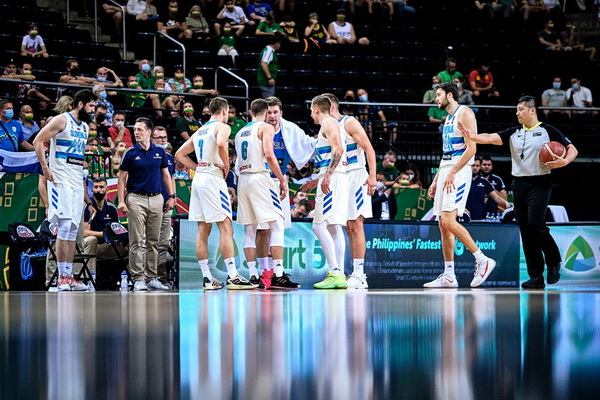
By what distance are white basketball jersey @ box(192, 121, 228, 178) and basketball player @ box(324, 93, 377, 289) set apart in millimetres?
1446

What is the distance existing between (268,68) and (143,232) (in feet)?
28.0

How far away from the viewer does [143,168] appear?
37.8 ft

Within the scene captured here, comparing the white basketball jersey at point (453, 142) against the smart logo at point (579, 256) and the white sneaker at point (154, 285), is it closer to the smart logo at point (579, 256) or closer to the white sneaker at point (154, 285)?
the white sneaker at point (154, 285)

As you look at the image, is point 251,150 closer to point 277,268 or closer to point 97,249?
point 277,268

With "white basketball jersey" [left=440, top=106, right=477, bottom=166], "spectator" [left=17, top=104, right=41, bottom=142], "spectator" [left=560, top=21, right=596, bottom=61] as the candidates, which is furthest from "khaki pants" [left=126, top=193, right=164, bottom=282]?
"spectator" [left=560, top=21, right=596, bottom=61]

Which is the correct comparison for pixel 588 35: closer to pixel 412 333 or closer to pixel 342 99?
pixel 342 99

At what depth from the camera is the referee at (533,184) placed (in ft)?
32.6

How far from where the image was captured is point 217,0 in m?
22.6

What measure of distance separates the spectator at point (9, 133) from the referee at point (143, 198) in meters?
2.59

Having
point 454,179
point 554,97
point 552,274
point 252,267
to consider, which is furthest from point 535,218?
point 554,97

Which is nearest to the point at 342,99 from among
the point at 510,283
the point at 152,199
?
the point at 510,283

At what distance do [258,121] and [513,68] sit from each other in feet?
47.6

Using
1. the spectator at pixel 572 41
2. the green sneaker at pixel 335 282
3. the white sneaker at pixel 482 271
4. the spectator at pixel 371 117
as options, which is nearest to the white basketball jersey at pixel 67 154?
the green sneaker at pixel 335 282

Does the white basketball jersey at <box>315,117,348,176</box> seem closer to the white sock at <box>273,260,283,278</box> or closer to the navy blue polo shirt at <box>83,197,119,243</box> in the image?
the white sock at <box>273,260,283,278</box>
